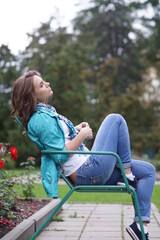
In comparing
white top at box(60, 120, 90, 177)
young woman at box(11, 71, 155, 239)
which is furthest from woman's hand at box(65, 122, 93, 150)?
white top at box(60, 120, 90, 177)

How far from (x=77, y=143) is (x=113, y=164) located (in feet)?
0.99

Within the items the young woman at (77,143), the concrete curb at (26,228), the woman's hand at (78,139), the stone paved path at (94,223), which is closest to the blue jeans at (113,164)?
the young woman at (77,143)

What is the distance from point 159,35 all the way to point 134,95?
12.9 ft

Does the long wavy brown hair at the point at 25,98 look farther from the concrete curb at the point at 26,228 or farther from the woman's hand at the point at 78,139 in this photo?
the concrete curb at the point at 26,228

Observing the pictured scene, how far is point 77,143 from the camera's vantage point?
10.9ft

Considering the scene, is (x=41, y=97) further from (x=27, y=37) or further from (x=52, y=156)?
(x=27, y=37)

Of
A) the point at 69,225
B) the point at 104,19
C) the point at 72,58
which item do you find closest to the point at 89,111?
the point at 72,58

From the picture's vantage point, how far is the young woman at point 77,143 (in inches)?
131

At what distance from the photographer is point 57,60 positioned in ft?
81.9

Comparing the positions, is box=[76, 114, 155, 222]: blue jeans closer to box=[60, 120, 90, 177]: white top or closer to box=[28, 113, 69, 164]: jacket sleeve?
box=[60, 120, 90, 177]: white top

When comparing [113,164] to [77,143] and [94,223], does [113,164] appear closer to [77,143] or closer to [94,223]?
[77,143]

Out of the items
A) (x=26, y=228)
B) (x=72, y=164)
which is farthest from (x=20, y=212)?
(x=72, y=164)

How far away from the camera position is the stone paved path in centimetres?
446

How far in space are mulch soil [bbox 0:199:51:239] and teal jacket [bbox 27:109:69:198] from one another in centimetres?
98
